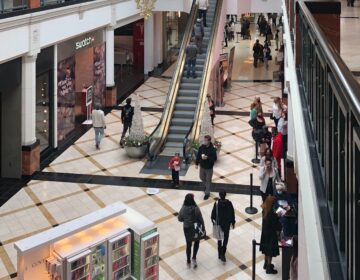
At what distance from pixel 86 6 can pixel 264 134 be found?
6.08 metres

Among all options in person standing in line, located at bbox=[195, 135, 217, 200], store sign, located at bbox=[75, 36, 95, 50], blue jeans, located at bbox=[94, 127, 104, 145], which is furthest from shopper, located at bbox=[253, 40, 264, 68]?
person standing in line, located at bbox=[195, 135, 217, 200]

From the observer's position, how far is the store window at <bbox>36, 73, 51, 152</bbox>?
11.9 m

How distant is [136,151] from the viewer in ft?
39.8

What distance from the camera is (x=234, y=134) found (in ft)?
46.7

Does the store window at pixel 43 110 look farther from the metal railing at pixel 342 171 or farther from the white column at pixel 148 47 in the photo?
the white column at pixel 148 47

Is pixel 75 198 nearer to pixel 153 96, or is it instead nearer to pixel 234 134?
pixel 234 134

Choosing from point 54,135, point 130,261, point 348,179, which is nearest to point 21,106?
point 54,135

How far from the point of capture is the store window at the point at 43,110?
11893 mm

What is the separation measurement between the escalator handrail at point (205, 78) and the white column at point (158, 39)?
14.9 ft

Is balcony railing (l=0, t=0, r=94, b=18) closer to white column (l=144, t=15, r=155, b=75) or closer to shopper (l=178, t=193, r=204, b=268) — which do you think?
shopper (l=178, t=193, r=204, b=268)

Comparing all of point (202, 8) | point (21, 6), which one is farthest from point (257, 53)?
point (21, 6)

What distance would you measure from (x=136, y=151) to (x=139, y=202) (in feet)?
8.99

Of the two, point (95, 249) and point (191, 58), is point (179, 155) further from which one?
point (95, 249)

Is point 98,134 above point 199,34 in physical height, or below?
below
